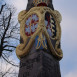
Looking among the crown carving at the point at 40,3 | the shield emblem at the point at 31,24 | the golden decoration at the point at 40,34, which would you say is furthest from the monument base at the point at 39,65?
the crown carving at the point at 40,3

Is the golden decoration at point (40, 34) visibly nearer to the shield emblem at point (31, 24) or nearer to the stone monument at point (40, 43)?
the stone monument at point (40, 43)

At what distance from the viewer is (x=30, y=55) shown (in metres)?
6.69

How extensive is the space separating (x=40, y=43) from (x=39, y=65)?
3.27 ft

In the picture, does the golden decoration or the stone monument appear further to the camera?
the golden decoration

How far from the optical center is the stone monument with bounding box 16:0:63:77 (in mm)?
6204

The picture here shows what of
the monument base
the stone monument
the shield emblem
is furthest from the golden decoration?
the monument base

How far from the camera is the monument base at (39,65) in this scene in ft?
19.5

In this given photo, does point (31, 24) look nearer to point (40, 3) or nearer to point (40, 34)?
point (40, 34)

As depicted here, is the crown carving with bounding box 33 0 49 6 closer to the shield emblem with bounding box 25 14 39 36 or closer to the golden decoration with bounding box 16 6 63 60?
the golden decoration with bounding box 16 6 63 60

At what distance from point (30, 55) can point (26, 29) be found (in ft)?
4.57

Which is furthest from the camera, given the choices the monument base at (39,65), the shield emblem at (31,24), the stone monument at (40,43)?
the shield emblem at (31,24)

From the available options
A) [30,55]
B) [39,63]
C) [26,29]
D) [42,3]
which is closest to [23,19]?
[26,29]

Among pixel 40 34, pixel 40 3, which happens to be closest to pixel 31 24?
pixel 40 34

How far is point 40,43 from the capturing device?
6.66m
